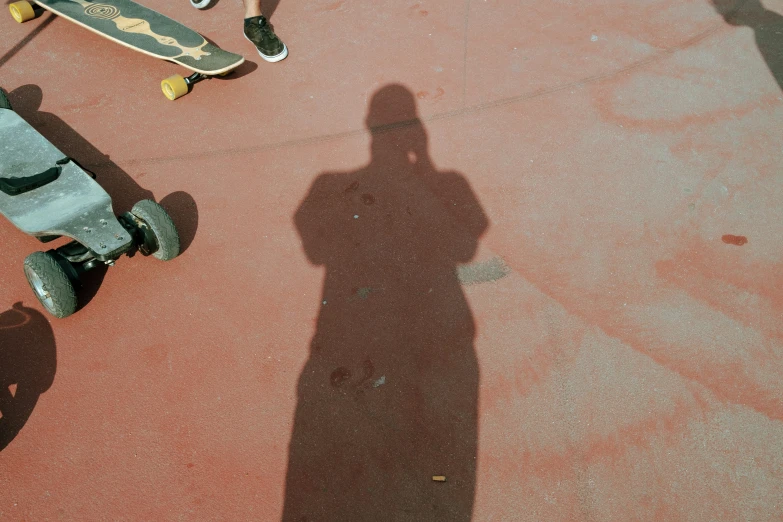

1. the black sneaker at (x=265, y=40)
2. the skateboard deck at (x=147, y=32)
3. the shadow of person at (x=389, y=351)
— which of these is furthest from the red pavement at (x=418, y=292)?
the skateboard deck at (x=147, y=32)

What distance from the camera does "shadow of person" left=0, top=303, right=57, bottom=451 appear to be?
3.19 metres

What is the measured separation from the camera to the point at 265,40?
5422mm

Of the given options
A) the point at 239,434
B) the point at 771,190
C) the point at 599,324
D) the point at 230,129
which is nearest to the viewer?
the point at 239,434

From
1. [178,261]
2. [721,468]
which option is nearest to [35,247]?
[178,261]

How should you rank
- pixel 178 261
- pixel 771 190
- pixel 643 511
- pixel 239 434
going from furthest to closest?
pixel 771 190 < pixel 178 261 < pixel 239 434 < pixel 643 511

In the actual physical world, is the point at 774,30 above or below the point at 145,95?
below

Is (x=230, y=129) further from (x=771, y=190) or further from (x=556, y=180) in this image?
(x=771, y=190)

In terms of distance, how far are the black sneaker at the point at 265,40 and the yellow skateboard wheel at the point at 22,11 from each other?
2553 millimetres

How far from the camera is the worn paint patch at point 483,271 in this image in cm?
387

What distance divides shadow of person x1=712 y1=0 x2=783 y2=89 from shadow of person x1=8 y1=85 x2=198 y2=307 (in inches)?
233

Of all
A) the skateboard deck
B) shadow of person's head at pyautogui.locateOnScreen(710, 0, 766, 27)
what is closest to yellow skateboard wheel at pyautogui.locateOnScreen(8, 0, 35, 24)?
the skateboard deck

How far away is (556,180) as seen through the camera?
4480 millimetres

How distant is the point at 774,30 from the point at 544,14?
2550 mm

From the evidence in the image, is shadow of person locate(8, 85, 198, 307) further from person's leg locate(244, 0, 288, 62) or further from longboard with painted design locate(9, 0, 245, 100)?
person's leg locate(244, 0, 288, 62)
